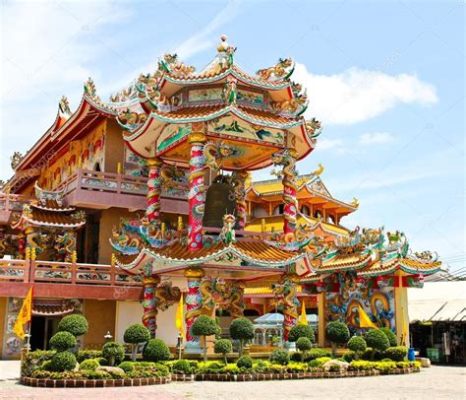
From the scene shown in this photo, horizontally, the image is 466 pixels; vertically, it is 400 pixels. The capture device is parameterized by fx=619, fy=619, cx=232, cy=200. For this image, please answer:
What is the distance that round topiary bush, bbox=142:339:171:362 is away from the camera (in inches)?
688

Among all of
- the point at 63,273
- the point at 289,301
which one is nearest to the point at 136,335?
the point at 289,301

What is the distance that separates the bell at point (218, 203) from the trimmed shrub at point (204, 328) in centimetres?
454

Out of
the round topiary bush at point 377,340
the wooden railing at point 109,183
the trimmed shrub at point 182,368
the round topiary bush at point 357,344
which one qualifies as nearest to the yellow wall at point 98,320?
the wooden railing at point 109,183

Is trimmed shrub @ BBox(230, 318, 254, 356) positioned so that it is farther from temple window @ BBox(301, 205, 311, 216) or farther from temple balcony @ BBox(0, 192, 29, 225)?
temple window @ BBox(301, 205, 311, 216)

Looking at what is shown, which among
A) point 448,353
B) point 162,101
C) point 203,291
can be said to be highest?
point 162,101

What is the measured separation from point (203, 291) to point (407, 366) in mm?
7350

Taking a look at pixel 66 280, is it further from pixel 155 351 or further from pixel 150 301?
pixel 155 351

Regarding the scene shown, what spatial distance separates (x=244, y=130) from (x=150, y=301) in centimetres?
696

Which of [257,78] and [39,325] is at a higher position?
[257,78]

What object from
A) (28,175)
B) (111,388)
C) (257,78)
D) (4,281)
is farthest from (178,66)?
(28,175)

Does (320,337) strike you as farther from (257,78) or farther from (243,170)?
(257,78)

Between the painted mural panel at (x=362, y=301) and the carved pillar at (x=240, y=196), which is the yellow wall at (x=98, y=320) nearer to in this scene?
the carved pillar at (x=240, y=196)

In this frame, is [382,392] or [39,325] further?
[39,325]

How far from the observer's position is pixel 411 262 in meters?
25.6
